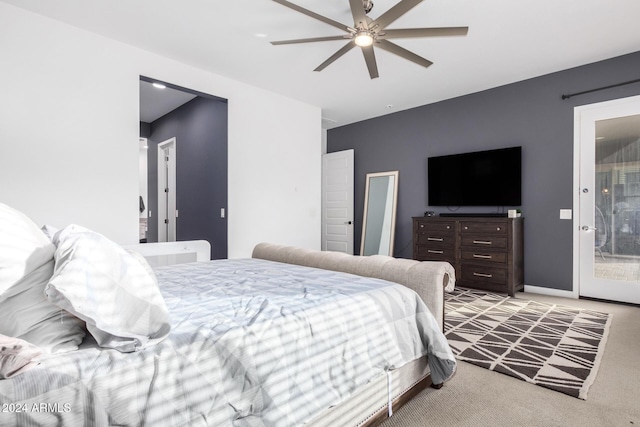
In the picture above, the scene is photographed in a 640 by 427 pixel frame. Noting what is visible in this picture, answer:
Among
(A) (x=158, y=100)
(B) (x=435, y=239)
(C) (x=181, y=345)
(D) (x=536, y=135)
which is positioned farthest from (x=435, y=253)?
(A) (x=158, y=100)

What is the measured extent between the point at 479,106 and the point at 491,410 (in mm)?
4302

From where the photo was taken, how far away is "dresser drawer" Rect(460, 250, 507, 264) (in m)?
4.01

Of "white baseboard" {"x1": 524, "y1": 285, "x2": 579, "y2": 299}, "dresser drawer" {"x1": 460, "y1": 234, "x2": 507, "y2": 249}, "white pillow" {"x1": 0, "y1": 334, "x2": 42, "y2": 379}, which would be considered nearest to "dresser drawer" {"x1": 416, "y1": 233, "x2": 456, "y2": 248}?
"dresser drawer" {"x1": 460, "y1": 234, "x2": 507, "y2": 249}

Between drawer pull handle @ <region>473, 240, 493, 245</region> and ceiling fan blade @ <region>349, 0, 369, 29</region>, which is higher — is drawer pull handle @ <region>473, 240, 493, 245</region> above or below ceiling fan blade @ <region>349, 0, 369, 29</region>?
below

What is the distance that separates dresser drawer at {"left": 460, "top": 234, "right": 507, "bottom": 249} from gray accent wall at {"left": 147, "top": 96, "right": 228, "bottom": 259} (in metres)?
3.26

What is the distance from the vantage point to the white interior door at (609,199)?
3.60m

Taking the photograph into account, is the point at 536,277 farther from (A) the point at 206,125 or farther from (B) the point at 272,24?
(A) the point at 206,125

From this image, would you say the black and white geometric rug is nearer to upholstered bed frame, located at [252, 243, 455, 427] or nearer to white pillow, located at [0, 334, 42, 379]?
upholstered bed frame, located at [252, 243, 455, 427]

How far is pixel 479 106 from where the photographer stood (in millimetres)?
4754

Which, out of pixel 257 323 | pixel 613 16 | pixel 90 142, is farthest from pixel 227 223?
pixel 613 16

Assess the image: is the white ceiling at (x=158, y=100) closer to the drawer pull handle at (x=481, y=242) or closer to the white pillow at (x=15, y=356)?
the white pillow at (x=15, y=356)

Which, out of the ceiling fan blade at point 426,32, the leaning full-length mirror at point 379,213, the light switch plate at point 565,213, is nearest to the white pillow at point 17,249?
the ceiling fan blade at point 426,32

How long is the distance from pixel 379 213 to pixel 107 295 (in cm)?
522

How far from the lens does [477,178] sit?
15.3 ft
